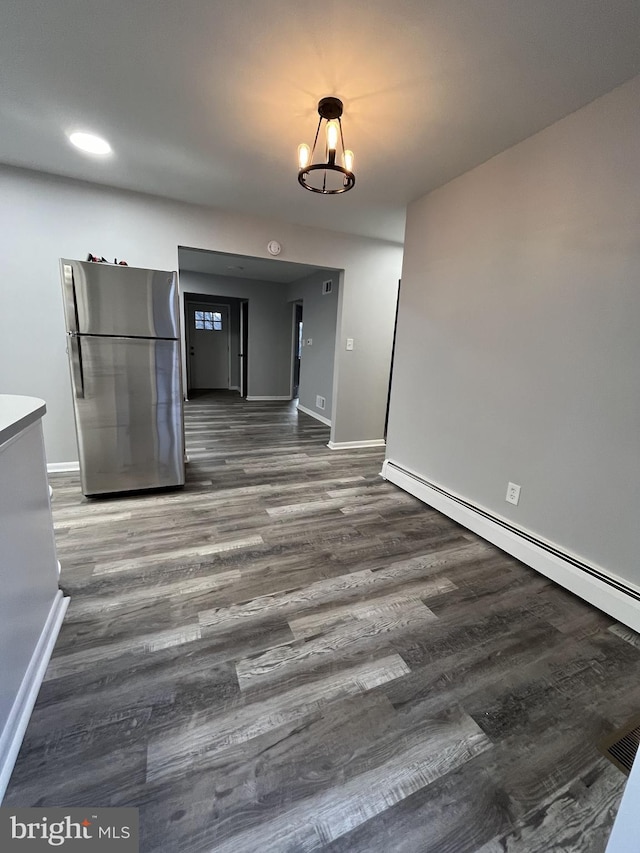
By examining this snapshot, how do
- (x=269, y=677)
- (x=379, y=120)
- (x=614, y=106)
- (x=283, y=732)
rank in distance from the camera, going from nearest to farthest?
(x=283, y=732) < (x=269, y=677) < (x=614, y=106) < (x=379, y=120)

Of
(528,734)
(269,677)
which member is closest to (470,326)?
(528,734)

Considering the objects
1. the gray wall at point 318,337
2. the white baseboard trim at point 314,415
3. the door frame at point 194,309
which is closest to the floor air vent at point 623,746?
the gray wall at point 318,337

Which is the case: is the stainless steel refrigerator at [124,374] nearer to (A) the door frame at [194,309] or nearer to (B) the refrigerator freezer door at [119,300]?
(B) the refrigerator freezer door at [119,300]

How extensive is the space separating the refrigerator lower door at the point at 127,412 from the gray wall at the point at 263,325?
4.47 m

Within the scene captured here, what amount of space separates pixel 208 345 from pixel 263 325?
1.77 meters

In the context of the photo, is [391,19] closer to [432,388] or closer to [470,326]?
[470,326]

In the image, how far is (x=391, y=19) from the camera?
52.6 inches

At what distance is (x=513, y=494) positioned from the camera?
7.29 feet

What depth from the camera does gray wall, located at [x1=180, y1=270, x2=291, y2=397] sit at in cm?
672

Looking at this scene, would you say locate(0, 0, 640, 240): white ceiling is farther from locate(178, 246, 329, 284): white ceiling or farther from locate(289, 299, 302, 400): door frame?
locate(289, 299, 302, 400): door frame

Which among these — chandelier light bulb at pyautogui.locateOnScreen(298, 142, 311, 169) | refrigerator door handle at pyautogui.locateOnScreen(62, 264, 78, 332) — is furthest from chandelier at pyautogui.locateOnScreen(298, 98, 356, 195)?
refrigerator door handle at pyautogui.locateOnScreen(62, 264, 78, 332)

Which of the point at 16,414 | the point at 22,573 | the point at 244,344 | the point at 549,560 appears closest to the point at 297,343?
the point at 244,344

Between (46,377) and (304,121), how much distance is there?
2.82 m

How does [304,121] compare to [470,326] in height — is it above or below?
above
